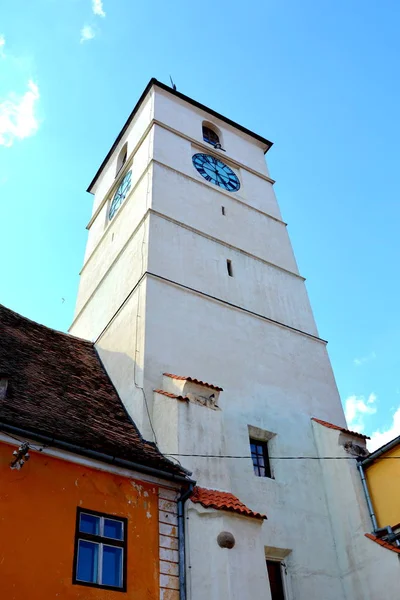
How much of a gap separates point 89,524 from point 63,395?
288cm

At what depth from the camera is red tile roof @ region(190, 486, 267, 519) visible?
894 cm

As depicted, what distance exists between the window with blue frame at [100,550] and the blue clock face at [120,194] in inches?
481

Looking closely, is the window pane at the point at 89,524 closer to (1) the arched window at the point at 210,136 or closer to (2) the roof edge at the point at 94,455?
(2) the roof edge at the point at 94,455

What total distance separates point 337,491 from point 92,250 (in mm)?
11160

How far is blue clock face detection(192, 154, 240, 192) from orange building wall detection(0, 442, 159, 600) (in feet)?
38.3

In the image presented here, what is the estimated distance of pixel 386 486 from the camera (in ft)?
36.1

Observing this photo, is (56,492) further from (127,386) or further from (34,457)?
(127,386)

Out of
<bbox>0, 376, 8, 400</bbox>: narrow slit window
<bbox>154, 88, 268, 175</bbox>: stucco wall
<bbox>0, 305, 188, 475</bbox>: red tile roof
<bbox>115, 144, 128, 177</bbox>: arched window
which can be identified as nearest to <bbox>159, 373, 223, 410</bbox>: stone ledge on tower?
<bbox>0, 305, 188, 475</bbox>: red tile roof

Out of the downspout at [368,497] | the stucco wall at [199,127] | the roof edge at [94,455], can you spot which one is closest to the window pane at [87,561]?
the roof edge at [94,455]

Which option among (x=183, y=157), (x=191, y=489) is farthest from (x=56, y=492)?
(x=183, y=157)

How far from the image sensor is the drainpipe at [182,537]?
8309 mm

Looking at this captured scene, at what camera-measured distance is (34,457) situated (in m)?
8.22

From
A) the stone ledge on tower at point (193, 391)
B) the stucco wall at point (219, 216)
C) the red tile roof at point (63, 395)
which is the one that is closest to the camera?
the red tile roof at point (63, 395)

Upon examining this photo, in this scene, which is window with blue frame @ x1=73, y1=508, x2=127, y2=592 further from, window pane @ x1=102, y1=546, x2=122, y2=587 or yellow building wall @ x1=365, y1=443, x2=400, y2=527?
yellow building wall @ x1=365, y1=443, x2=400, y2=527
